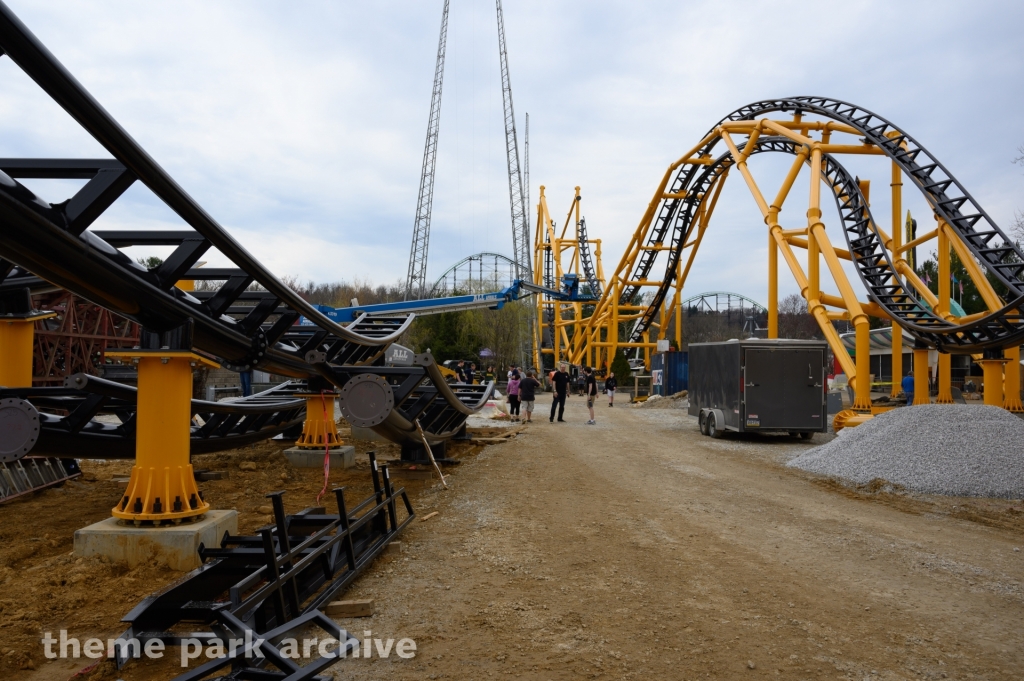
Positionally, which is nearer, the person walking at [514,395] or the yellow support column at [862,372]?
the yellow support column at [862,372]

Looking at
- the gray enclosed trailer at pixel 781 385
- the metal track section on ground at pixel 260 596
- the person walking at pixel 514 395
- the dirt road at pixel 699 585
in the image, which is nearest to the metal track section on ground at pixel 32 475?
the metal track section on ground at pixel 260 596

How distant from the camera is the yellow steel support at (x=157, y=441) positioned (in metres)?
5.57

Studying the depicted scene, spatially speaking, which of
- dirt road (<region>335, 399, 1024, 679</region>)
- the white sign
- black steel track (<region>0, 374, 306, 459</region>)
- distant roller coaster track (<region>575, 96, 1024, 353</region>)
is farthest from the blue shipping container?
black steel track (<region>0, 374, 306, 459</region>)

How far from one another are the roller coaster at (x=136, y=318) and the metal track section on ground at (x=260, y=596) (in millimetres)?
1084

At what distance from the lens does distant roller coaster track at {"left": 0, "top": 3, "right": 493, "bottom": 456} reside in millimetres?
3910

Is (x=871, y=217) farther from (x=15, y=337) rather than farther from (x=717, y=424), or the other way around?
(x=15, y=337)

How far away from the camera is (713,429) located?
55.2ft

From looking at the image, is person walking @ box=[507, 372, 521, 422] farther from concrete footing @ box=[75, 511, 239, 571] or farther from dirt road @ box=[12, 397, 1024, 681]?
concrete footing @ box=[75, 511, 239, 571]

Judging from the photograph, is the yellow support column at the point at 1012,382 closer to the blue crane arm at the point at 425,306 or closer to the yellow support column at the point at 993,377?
the yellow support column at the point at 993,377

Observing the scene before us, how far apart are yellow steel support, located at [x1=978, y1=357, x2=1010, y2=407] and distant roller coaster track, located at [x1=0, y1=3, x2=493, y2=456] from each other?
12.2 meters

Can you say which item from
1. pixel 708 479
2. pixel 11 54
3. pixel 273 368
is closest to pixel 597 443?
pixel 708 479

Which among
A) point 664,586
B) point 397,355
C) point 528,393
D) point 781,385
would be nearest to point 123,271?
point 664,586

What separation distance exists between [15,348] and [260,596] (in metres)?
5.76

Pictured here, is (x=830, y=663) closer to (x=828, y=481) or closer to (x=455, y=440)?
(x=828, y=481)
